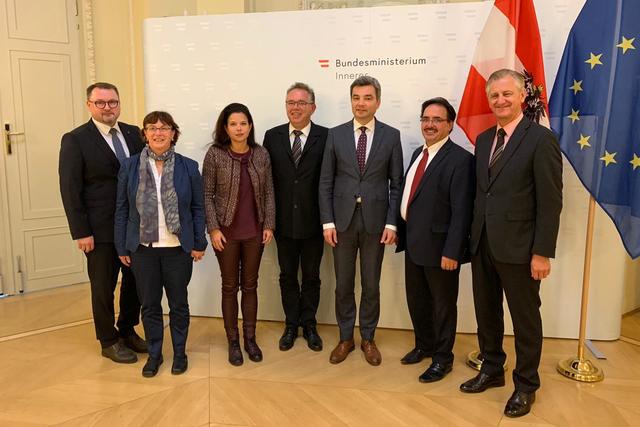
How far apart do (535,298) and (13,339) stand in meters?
3.60

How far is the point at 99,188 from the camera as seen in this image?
328 centimetres

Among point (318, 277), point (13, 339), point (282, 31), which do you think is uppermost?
point (282, 31)

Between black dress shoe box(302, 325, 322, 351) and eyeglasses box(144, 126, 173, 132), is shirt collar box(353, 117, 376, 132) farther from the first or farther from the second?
black dress shoe box(302, 325, 322, 351)

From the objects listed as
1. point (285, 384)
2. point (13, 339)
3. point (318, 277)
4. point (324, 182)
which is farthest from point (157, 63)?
point (285, 384)

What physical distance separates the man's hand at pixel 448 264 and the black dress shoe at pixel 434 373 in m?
0.63

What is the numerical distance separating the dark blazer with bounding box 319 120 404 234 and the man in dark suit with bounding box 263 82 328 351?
0.17 meters

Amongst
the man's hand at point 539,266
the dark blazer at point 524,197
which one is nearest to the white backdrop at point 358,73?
the dark blazer at point 524,197

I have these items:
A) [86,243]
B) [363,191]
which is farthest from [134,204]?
[363,191]

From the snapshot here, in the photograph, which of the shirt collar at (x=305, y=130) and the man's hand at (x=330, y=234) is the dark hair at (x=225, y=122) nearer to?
the shirt collar at (x=305, y=130)

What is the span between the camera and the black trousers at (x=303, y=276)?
362cm

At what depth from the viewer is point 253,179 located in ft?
10.9

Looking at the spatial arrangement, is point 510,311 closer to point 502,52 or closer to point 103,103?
point 502,52

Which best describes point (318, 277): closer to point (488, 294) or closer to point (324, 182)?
point (324, 182)

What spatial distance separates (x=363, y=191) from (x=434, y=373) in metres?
1.17
